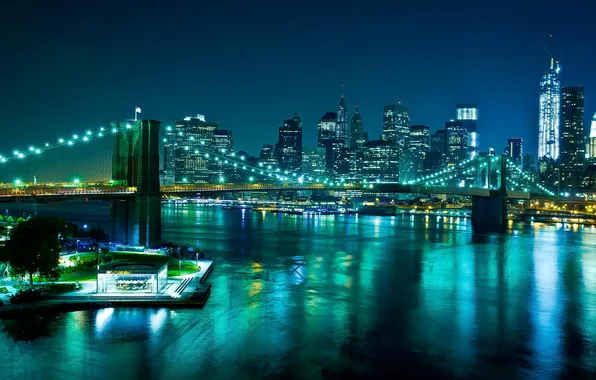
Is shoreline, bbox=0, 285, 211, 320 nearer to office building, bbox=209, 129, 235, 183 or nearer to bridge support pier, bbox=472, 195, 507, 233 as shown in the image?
bridge support pier, bbox=472, 195, 507, 233

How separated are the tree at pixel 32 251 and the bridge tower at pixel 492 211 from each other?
51.7 metres

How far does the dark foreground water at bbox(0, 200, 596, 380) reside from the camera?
16469 millimetres

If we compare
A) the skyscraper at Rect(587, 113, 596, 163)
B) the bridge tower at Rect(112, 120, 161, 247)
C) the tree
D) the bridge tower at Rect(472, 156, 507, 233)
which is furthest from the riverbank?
the skyscraper at Rect(587, 113, 596, 163)

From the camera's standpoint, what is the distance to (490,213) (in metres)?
70.1

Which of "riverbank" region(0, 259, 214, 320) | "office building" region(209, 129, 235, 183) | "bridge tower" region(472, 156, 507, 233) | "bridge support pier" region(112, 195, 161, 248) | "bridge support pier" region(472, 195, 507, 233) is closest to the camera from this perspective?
"riverbank" region(0, 259, 214, 320)

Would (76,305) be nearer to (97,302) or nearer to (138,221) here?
(97,302)

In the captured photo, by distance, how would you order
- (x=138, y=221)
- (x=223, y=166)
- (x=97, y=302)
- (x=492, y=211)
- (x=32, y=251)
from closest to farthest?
(x=97, y=302) < (x=32, y=251) < (x=138, y=221) < (x=492, y=211) < (x=223, y=166)

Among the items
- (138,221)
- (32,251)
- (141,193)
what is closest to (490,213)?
(141,193)

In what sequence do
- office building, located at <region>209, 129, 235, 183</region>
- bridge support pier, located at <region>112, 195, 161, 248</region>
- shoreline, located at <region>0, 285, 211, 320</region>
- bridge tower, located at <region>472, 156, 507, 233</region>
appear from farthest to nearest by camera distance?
office building, located at <region>209, 129, 235, 183</region>, bridge tower, located at <region>472, 156, 507, 233</region>, bridge support pier, located at <region>112, 195, 161, 248</region>, shoreline, located at <region>0, 285, 211, 320</region>

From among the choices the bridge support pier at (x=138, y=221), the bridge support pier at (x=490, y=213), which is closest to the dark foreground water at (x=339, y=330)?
the bridge support pier at (x=138, y=221)

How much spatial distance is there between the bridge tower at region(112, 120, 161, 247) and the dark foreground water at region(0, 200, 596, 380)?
19.6 feet

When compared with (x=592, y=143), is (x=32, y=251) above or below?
below

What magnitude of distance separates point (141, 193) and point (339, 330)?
2184cm

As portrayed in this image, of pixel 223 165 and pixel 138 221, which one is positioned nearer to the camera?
pixel 138 221
